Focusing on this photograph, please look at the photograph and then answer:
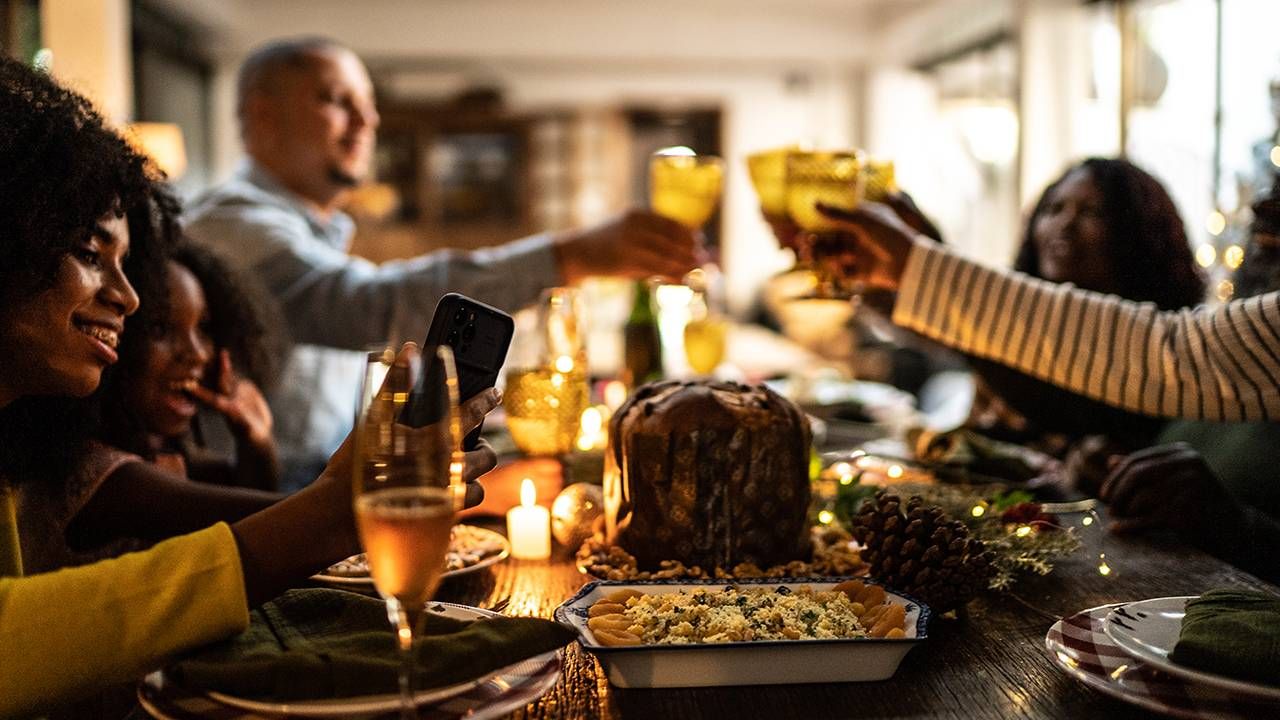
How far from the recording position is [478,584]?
121 centimetres

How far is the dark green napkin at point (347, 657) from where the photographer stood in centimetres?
78

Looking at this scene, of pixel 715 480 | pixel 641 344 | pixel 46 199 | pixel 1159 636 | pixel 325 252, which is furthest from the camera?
pixel 325 252

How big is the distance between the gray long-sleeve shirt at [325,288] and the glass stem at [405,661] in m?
1.42

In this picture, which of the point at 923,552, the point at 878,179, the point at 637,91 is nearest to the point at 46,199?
the point at 923,552

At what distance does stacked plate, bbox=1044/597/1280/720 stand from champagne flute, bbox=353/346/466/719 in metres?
0.51

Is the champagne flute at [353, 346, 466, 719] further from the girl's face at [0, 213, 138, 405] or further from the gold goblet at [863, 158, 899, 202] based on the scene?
the gold goblet at [863, 158, 899, 202]

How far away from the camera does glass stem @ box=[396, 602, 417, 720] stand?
2.26ft

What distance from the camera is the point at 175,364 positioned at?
151 centimetres

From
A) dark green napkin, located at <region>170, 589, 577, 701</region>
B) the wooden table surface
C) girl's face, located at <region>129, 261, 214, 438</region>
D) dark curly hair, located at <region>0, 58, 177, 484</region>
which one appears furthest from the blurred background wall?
dark green napkin, located at <region>170, 589, 577, 701</region>

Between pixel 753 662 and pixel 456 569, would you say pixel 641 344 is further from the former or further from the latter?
pixel 753 662

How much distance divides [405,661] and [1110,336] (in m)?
1.14

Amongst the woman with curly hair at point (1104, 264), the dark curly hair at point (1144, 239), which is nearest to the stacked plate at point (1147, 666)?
the woman with curly hair at point (1104, 264)

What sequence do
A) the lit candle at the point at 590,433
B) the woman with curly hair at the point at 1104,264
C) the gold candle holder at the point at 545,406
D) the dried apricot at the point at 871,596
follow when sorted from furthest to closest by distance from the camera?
the woman with curly hair at the point at 1104,264 < the lit candle at the point at 590,433 < the gold candle holder at the point at 545,406 < the dried apricot at the point at 871,596

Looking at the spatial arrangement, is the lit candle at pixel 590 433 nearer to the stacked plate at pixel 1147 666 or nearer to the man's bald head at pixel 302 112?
the stacked plate at pixel 1147 666
